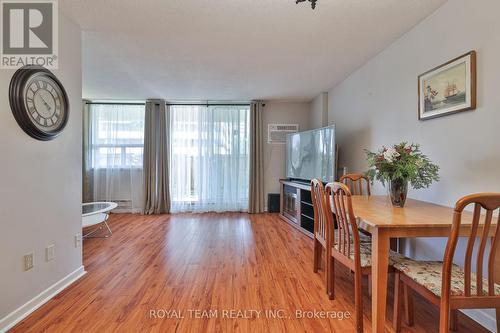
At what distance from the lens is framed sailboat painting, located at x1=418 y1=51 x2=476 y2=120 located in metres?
1.69

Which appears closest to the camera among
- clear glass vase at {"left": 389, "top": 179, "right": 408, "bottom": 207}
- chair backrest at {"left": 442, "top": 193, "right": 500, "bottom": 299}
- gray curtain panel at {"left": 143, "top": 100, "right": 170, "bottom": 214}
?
chair backrest at {"left": 442, "top": 193, "right": 500, "bottom": 299}

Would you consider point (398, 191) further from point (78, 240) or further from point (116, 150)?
point (116, 150)

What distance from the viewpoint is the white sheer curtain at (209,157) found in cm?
508

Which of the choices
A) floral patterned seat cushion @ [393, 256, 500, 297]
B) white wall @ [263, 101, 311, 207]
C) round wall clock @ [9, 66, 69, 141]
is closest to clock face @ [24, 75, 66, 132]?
round wall clock @ [9, 66, 69, 141]

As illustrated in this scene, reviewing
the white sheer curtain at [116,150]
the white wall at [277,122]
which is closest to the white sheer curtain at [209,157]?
the white wall at [277,122]

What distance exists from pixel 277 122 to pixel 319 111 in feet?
3.18

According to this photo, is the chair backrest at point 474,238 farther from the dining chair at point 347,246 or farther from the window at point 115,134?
the window at point 115,134

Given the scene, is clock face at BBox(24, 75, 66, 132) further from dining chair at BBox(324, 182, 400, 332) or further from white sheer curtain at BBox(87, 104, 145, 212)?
white sheer curtain at BBox(87, 104, 145, 212)

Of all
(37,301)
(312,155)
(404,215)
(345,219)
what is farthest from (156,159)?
Result: (404,215)

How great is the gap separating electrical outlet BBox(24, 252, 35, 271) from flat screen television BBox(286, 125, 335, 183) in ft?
10.7

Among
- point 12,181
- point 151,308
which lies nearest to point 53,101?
point 12,181

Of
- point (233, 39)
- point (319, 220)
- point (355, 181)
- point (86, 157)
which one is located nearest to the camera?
point (319, 220)

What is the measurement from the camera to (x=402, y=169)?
1.75 m

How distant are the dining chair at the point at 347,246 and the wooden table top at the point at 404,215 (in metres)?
0.09
